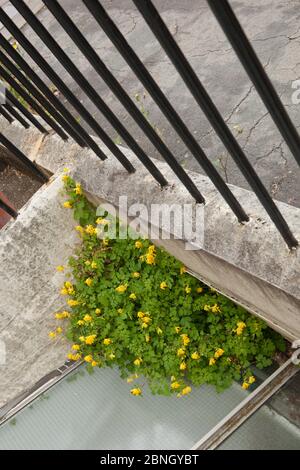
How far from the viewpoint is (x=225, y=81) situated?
10.8 ft

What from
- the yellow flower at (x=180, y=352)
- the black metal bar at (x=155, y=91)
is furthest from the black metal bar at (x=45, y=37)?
the yellow flower at (x=180, y=352)

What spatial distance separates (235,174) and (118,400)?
6.37 feet

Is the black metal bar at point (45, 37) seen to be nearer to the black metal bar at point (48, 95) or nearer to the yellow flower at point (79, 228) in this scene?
the black metal bar at point (48, 95)

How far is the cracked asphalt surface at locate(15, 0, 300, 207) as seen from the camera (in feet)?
8.87

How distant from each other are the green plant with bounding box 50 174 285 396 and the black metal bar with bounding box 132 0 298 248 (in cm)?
158

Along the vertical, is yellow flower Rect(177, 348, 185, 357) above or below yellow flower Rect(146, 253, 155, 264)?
below

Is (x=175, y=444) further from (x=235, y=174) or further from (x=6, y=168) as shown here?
(x=6, y=168)

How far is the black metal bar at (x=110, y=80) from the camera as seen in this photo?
1888mm

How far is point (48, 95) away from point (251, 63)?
167cm

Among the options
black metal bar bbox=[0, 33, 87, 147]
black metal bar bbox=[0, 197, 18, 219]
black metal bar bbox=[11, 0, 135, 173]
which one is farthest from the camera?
black metal bar bbox=[0, 197, 18, 219]

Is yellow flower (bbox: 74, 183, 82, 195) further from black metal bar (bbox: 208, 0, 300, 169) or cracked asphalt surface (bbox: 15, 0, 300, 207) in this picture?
black metal bar (bbox: 208, 0, 300, 169)

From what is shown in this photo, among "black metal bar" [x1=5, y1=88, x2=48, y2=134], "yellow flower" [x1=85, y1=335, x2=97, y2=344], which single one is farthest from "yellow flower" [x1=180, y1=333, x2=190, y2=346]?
"black metal bar" [x1=5, y1=88, x2=48, y2=134]

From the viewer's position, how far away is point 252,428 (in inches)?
129

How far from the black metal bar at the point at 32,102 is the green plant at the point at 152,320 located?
42 centimetres
